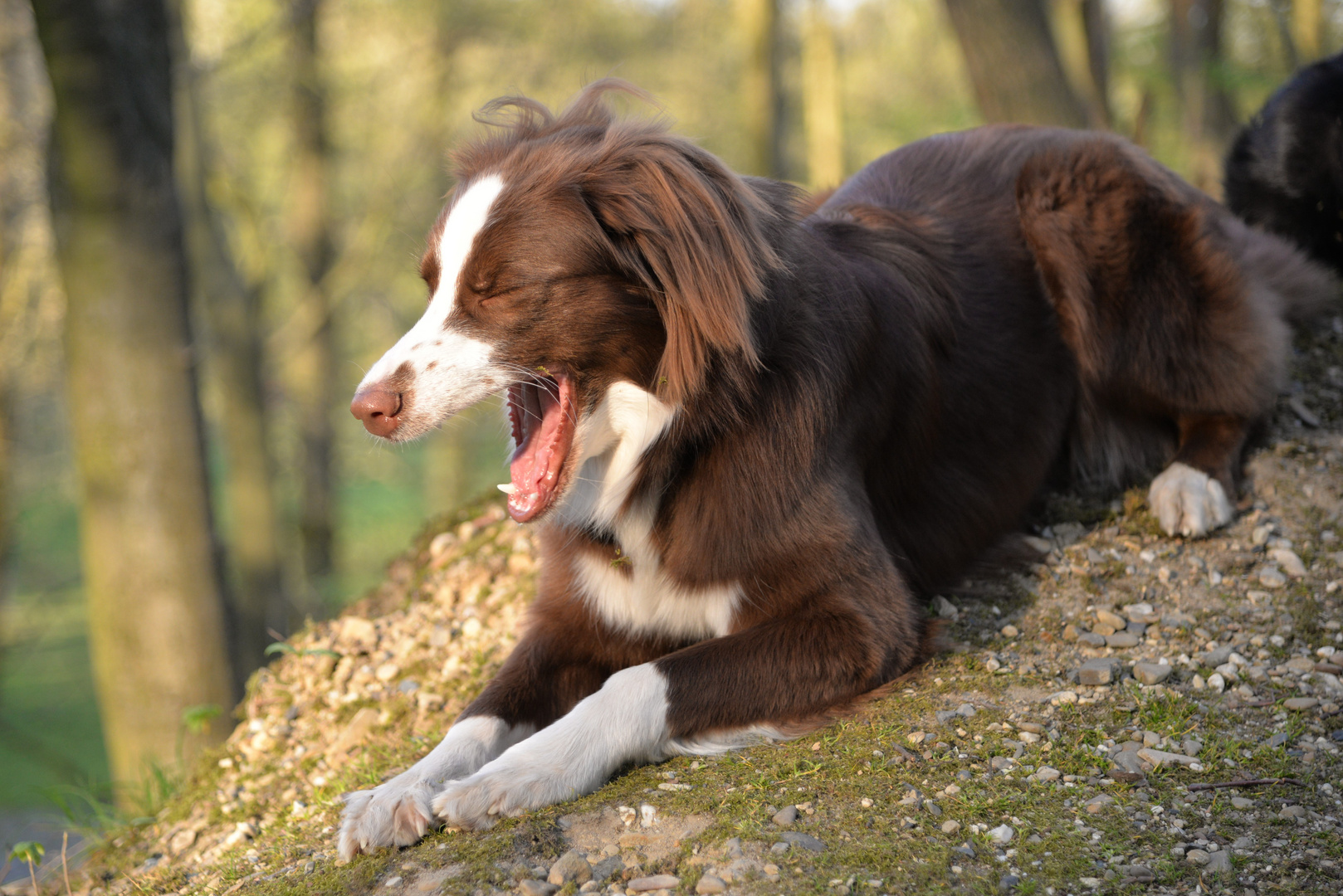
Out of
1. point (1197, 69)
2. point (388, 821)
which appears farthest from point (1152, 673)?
point (1197, 69)

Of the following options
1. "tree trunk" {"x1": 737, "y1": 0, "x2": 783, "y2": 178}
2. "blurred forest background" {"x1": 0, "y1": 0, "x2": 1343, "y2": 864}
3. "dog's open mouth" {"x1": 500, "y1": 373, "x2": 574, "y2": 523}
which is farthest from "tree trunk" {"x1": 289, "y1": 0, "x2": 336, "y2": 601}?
"dog's open mouth" {"x1": 500, "y1": 373, "x2": 574, "y2": 523}

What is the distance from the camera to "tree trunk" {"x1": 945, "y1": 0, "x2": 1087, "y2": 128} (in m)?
6.88

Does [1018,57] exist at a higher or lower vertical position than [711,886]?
higher

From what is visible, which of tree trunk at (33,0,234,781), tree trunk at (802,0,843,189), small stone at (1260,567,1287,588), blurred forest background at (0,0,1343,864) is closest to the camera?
small stone at (1260,567,1287,588)

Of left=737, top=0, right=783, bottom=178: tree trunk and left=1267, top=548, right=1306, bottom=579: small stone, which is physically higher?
left=737, top=0, right=783, bottom=178: tree trunk

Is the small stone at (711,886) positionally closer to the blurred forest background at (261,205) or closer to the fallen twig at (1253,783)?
the fallen twig at (1253,783)

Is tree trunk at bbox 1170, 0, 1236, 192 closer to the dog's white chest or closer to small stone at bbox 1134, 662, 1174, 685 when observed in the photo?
small stone at bbox 1134, 662, 1174, 685

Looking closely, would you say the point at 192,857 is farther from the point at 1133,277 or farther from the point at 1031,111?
the point at 1031,111

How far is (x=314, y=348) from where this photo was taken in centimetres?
1461

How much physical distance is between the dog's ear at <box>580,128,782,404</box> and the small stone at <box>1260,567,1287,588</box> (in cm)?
212

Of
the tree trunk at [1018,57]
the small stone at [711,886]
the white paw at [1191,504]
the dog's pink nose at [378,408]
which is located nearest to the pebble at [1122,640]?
the white paw at [1191,504]

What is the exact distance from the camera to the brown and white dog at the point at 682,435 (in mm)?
2822

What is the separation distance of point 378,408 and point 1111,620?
98.1 inches

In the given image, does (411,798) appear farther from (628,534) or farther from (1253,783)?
(1253,783)
